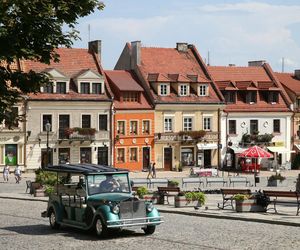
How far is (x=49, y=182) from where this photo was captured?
1467 inches

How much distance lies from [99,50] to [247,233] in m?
46.0

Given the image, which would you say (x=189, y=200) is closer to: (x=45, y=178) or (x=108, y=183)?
(x=108, y=183)

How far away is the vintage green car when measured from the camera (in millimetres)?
19938

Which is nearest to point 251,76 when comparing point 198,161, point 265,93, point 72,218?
point 265,93

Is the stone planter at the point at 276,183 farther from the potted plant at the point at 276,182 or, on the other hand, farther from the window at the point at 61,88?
the window at the point at 61,88

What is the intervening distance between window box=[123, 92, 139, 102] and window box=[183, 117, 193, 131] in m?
4.96

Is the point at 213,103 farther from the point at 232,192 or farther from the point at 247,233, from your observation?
the point at 247,233

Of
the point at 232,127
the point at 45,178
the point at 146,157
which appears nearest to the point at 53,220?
the point at 45,178

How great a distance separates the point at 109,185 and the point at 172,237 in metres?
2.56

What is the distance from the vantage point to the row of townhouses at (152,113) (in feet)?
195

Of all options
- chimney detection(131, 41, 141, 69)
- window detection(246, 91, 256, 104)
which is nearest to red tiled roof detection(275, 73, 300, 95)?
window detection(246, 91, 256, 104)

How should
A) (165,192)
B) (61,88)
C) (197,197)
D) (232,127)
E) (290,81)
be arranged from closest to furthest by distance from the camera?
(197,197) < (165,192) < (61,88) < (232,127) < (290,81)

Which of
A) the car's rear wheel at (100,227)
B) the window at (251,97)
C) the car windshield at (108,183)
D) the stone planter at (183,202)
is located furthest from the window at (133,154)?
the car's rear wheel at (100,227)

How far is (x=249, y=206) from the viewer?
26.1 meters
